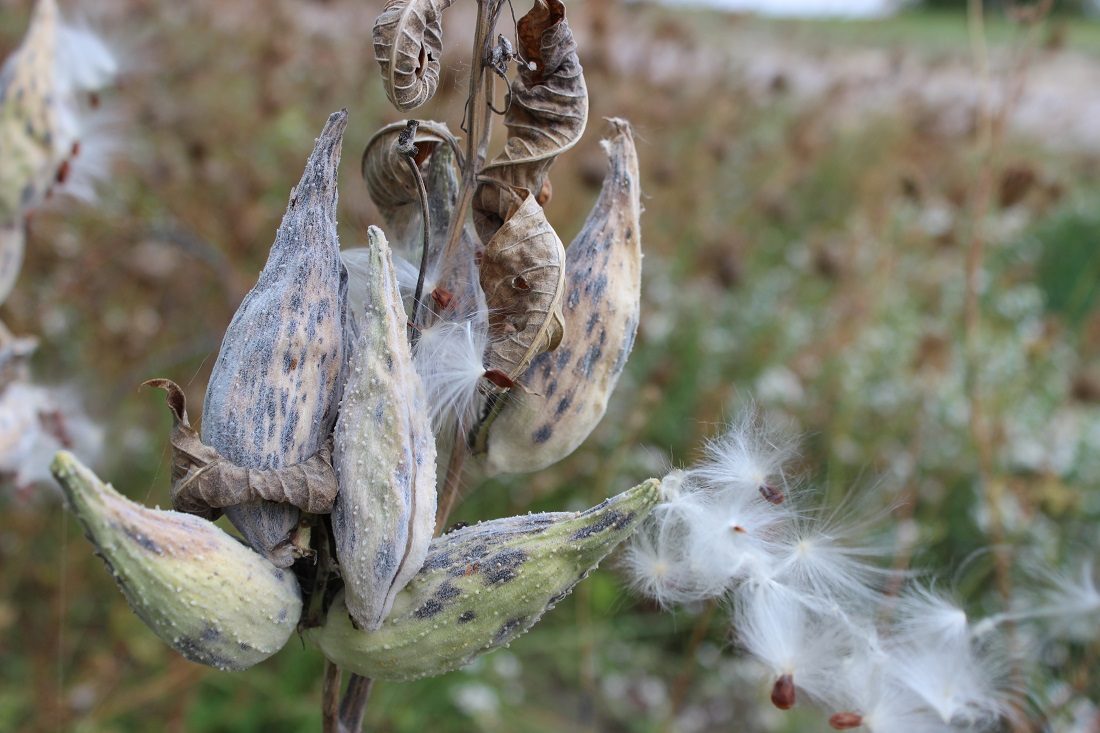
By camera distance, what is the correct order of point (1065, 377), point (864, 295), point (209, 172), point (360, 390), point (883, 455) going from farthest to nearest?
1. point (1065, 377)
2. point (864, 295)
3. point (883, 455)
4. point (209, 172)
5. point (360, 390)


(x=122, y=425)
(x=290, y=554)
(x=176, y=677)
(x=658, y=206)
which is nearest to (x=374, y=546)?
(x=290, y=554)

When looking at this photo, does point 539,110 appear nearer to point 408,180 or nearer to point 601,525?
point 408,180

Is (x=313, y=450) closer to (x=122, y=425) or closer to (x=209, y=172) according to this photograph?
(x=122, y=425)

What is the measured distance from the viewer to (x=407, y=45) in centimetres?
75

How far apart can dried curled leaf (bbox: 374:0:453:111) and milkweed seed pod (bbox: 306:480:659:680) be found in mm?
385

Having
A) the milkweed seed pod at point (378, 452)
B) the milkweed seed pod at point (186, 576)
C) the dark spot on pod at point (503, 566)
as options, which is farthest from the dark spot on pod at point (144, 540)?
the dark spot on pod at point (503, 566)

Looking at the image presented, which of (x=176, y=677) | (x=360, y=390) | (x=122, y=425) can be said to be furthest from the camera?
(x=122, y=425)

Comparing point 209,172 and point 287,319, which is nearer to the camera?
point 287,319

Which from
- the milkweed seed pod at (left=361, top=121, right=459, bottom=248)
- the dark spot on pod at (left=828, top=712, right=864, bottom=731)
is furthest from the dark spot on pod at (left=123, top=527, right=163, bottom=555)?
the dark spot on pod at (left=828, top=712, right=864, bottom=731)

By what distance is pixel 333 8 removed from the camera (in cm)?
424

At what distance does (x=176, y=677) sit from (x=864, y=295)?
9.60 feet

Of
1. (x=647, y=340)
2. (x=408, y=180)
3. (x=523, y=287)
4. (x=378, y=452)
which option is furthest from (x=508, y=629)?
(x=647, y=340)

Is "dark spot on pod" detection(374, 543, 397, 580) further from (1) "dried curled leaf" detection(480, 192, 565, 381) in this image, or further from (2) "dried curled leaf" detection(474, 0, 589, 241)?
(2) "dried curled leaf" detection(474, 0, 589, 241)

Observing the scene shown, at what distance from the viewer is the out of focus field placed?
97.0 inches
